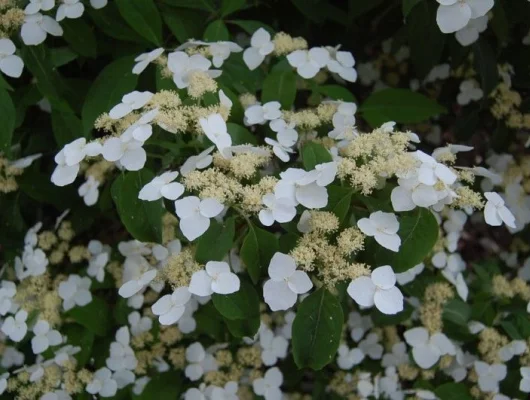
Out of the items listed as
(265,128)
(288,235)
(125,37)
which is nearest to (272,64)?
(265,128)

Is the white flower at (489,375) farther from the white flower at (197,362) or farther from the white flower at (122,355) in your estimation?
the white flower at (122,355)

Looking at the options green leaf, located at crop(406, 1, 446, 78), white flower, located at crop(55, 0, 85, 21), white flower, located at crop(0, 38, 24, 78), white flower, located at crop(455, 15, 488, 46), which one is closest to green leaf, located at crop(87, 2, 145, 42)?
white flower, located at crop(55, 0, 85, 21)

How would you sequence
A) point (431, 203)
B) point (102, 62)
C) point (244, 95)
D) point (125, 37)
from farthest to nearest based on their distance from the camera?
point (102, 62) < point (125, 37) < point (244, 95) < point (431, 203)

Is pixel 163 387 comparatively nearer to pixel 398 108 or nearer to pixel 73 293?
pixel 73 293

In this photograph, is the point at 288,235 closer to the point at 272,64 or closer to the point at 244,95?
the point at 244,95

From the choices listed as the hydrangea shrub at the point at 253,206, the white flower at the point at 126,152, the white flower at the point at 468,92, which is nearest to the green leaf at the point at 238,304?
the hydrangea shrub at the point at 253,206

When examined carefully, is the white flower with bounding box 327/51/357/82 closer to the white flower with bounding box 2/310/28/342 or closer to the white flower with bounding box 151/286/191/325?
the white flower with bounding box 151/286/191/325
